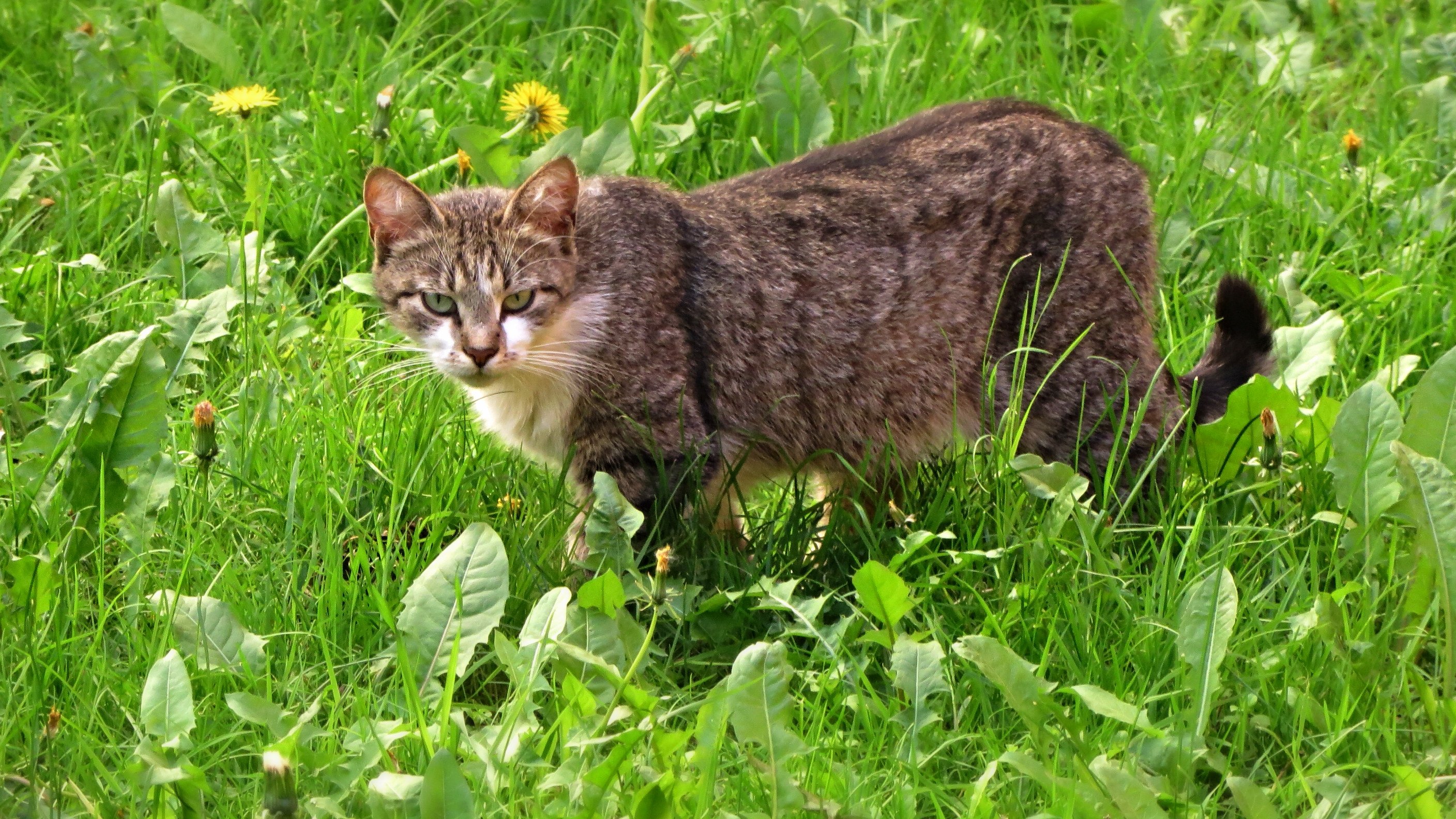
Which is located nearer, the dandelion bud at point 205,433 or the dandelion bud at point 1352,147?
the dandelion bud at point 205,433

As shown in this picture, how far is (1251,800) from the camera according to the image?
102 inches

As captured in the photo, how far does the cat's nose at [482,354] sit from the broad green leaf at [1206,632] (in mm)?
1658

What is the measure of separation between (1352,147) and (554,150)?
2.59 metres

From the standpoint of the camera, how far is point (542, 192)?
12.0 ft

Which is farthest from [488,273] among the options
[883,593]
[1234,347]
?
[1234,347]

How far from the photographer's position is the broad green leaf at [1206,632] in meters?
2.88

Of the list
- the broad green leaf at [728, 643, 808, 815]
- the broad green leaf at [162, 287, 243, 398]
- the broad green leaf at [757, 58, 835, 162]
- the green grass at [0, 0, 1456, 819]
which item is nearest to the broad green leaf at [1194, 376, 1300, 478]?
the green grass at [0, 0, 1456, 819]

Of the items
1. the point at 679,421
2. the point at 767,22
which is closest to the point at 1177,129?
the point at 767,22

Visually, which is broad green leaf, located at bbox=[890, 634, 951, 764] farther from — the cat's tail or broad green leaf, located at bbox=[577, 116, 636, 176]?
broad green leaf, located at bbox=[577, 116, 636, 176]

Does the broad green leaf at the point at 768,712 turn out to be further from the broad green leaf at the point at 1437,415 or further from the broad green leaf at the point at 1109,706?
the broad green leaf at the point at 1437,415

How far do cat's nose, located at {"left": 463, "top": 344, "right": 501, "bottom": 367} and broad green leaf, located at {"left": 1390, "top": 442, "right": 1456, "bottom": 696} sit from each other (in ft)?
6.49

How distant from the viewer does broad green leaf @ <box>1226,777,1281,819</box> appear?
258 cm

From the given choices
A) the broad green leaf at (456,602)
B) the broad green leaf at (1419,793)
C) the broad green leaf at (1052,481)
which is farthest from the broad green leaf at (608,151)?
the broad green leaf at (1419,793)

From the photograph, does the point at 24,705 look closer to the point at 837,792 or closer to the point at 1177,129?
the point at 837,792
